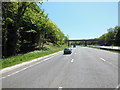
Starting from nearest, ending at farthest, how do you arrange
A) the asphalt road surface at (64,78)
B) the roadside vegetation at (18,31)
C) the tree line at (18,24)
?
the asphalt road surface at (64,78)
the roadside vegetation at (18,31)
the tree line at (18,24)

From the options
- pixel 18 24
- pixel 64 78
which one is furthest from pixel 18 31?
pixel 64 78

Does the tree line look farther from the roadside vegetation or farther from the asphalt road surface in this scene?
the asphalt road surface

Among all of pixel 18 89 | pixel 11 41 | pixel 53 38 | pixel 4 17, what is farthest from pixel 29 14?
pixel 53 38

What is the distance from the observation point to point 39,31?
146ft

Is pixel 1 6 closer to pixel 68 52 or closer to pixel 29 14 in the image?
pixel 29 14

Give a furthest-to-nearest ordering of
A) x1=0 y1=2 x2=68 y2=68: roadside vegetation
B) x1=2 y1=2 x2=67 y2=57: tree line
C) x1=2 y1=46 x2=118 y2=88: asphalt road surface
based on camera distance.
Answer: x1=2 y1=2 x2=67 y2=57: tree line
x1=0 y1=2 x2=68 y2=68: roadside vegetation
x1=2 y1=46 x2=118 y2=88: asphalt road surface

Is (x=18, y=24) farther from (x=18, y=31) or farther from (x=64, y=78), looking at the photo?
(x=64, y=78)

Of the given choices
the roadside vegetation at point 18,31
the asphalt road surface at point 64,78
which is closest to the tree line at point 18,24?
the roadside vegetation at point 18,31

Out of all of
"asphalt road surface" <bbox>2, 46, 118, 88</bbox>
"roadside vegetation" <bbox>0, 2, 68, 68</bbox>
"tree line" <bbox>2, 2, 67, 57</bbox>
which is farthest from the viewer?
"tree line" <bbox>2, 2, 67, 57</bbox>

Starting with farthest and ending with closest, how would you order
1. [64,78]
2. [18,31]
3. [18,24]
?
[18,31] → [18,24] → [64,78]

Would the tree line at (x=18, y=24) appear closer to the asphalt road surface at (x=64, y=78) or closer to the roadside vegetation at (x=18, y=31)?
the roadside vegetation at (x=18, y=31)

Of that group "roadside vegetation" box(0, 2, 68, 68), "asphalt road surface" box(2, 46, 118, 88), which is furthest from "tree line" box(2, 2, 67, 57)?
"asphalt road surface" box(2, 46, 118, 88)

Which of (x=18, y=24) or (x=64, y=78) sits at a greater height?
(x=18, y=24)

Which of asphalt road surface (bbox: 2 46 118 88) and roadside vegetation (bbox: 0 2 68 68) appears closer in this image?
asphalt road surface (bbox: 2 46 118 88)
